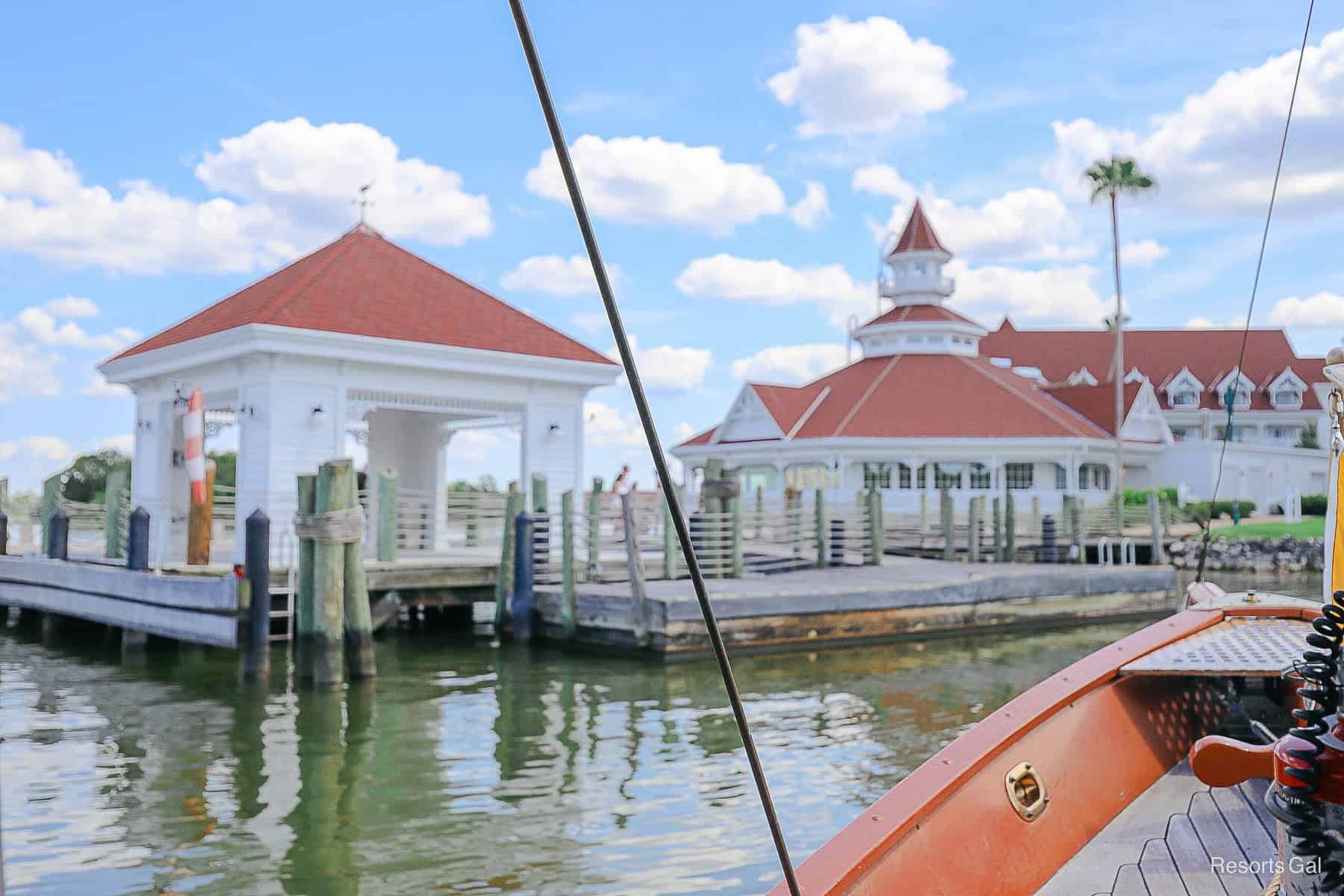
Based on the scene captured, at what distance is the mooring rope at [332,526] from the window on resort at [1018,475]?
2831cm

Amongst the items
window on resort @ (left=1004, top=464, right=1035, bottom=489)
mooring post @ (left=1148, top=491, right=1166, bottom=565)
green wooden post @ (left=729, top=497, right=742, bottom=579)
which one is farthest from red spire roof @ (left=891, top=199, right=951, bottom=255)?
green wooden post @ (left=729, top=497, right=742, bottom=579)

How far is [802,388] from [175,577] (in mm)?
29304

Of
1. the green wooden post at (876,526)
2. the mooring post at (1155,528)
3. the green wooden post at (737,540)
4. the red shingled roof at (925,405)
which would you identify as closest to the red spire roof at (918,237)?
the red shingled roof at (925,405)

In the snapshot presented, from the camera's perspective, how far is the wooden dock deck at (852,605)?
1354 centimetres

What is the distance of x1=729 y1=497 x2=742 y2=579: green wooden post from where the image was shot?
53.1 feet

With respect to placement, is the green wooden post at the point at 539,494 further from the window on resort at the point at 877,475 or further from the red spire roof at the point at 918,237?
the red spire roof at the point at 918,237

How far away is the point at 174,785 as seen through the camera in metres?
7.89

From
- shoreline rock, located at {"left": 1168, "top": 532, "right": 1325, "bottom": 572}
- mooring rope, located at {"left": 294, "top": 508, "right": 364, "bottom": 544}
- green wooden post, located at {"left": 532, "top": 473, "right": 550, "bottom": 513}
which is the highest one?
green wooden post, located at {"left": 532, "top": 473, "right": 550, "bottom": 513}

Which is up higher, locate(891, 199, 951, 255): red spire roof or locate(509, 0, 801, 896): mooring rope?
locate(891, 199, 951, 255): red spire roof

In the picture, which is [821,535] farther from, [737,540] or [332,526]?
[332,526]

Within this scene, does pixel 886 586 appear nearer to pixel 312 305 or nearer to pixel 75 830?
pixel 312 305

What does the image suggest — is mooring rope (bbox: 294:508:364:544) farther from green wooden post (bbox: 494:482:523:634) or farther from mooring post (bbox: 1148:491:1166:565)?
mooring post (bbox: 1148:491:1166:565)

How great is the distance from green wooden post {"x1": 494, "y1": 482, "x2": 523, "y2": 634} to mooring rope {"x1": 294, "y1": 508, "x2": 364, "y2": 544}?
3.53m

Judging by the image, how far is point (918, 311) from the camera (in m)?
40.2
